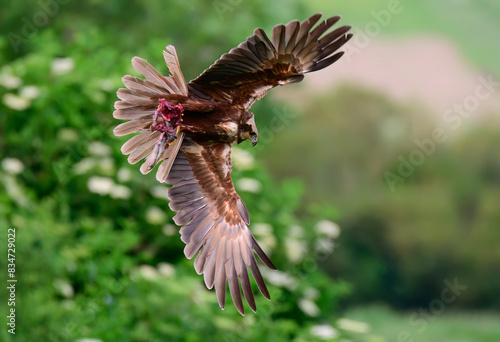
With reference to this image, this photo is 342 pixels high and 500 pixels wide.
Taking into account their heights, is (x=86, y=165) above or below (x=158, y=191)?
above

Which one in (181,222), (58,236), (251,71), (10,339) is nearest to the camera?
(251,71)

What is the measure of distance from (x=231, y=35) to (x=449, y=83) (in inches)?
120

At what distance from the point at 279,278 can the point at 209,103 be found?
3.93 m

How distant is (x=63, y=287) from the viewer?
6.15 meters

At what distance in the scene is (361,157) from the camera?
10273 millimetres

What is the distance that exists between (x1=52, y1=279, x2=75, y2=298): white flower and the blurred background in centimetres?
2

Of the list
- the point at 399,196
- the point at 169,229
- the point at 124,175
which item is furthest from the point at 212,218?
Answer: the point at 399,196

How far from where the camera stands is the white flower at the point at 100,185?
21.2 ft

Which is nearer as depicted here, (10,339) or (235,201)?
(235,201)

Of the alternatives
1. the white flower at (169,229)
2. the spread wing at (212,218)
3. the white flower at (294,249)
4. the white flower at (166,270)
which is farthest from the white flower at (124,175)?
the spread wing at (212,218)

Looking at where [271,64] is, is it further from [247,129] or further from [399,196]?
[399,196]

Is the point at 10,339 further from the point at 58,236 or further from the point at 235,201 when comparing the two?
the point at 235,201

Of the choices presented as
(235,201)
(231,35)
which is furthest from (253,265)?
(231,35)

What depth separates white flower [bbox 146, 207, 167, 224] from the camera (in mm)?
6770
